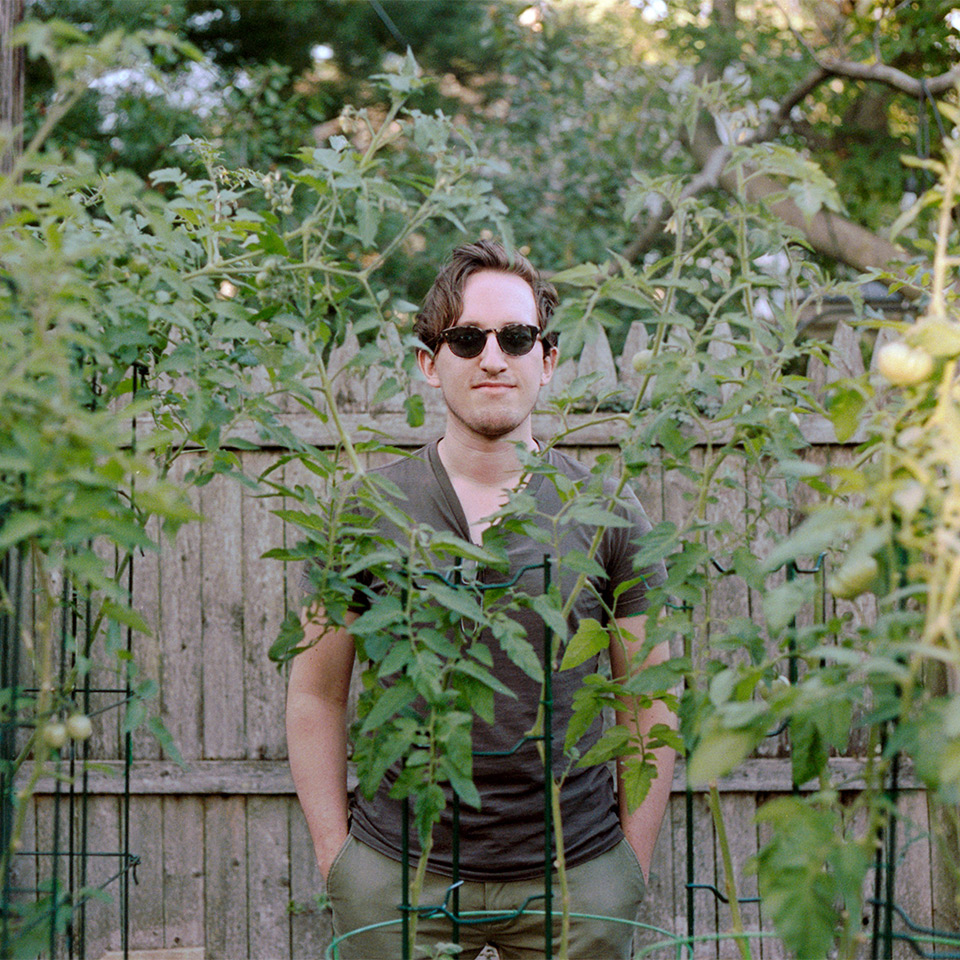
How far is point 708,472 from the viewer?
124 cm

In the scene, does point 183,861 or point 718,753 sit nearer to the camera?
point 718,753

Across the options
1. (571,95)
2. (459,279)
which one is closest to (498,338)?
(459,279)

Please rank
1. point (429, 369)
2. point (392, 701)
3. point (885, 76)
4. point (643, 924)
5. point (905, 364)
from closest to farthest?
point (905, 364), point (392, 701), point (643, 924), point (429, 369), point (885, 76)

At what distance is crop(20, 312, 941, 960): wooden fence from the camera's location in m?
2.61

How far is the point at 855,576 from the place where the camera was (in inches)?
34.6

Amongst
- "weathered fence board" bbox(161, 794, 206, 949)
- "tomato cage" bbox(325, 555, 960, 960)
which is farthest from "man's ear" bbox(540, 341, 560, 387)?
"weathered fence board" bbox(161, 794, 206, 949)

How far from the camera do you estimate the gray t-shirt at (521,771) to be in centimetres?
174

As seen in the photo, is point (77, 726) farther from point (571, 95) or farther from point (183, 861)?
point (571, 95)

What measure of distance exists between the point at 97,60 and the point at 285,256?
13.0 inches

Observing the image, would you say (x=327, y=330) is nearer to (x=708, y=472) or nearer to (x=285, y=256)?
(x=285, y=256)

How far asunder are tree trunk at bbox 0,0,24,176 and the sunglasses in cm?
93

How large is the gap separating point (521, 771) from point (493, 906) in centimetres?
24

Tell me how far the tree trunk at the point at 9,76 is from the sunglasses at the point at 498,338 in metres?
0.93

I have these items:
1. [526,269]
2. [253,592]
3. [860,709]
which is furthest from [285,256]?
[860,709]
